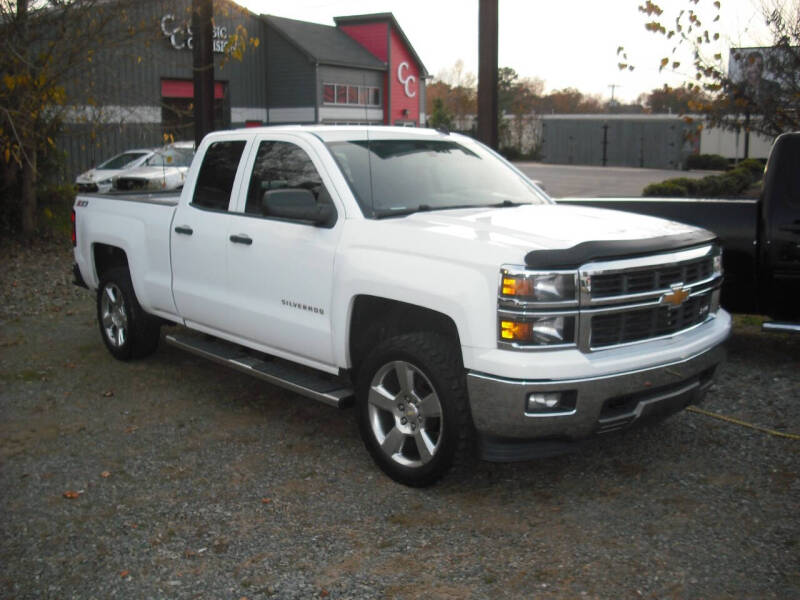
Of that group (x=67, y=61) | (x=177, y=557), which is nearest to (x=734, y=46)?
(x=67, y=61)

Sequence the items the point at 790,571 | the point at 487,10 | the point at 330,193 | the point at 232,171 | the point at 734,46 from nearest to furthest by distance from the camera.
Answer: the point at 790,571, the point at 330,193, the point at 232,171, the point at 487,10, the point at 734,46

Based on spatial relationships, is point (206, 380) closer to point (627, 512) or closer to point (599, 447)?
point (599, 447)

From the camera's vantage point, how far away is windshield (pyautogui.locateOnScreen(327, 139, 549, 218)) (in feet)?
17.5

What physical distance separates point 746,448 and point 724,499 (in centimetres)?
86

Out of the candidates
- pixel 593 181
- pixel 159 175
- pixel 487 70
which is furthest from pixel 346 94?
pixel 487 70

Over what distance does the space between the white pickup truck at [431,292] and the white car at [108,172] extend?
1670cm

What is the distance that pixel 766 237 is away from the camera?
6.79 meters

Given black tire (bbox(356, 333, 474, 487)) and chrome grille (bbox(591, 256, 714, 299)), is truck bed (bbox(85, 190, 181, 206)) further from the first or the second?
chrome grille (bbox(591, 256, 714, 299))

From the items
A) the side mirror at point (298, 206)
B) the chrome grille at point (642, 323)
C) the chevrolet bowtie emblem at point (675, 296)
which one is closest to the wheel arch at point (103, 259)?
the side mirror at point (298, 206)

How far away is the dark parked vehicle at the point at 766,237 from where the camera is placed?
673 cm

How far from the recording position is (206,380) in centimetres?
716

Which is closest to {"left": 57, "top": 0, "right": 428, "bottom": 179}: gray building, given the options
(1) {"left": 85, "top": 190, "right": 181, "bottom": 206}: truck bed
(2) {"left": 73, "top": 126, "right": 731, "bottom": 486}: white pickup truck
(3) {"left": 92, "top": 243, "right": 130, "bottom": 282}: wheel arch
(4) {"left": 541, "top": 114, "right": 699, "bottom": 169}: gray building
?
(4) {"left": 541, "top": 114, "right": 699, "bottom": 169}: gray building

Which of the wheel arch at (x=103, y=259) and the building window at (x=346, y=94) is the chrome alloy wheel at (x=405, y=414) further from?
the building window at (x=346, y=94)

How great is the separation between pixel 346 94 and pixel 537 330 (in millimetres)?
41960
